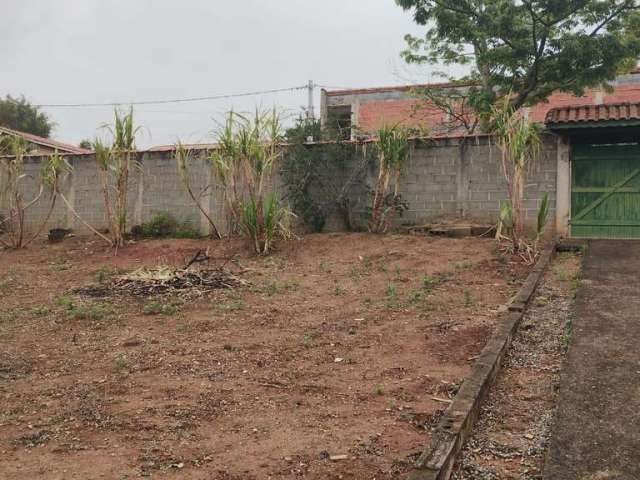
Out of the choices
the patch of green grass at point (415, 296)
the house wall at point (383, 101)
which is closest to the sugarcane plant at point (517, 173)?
the patch of green grass at point (415, 296)

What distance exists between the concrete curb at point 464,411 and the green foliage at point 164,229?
23.1 ft

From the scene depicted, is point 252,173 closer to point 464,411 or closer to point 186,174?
point 186,174

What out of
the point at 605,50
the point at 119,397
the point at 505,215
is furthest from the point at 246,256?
the point at 605,50

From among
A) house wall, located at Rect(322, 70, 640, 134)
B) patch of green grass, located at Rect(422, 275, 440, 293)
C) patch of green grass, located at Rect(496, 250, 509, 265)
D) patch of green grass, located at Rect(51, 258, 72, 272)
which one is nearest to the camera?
patch of green grass, located at Rect(422, 275, 440, 293)

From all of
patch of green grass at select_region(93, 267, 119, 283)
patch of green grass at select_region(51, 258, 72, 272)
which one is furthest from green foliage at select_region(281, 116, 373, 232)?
patch of green grass at select_region(51, 258, 72, 272)

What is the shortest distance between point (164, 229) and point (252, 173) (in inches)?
113

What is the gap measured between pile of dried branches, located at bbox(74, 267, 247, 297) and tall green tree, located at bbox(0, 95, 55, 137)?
23.2m

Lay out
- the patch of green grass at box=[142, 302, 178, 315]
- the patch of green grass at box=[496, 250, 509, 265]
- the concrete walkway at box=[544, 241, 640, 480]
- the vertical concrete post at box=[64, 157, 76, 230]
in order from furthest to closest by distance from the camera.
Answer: the vertical concrete post at box=[64, 157, 76, 230]
the patch of green grass at box=[496, 250, 509, 265]
the patch of green grass at box=[142, 302, 178, 315]
the concrete walkway at box=[544, 241, 640, 480]

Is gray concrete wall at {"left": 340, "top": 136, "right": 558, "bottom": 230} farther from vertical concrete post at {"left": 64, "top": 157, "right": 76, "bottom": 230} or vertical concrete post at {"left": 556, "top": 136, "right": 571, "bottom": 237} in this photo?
vertical concrete post at {"left": 64, "top": 157, "right": 76, "bottom": 230}

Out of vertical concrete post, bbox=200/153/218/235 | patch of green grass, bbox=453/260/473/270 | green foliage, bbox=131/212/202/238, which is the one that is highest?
vertical concrete post, bbox=200/153/218/235

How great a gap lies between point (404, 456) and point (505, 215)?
5299 millimetres

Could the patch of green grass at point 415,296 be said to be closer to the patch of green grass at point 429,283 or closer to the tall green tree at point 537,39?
the patch of green grass at point 429,283

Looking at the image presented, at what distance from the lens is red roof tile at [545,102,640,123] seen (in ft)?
27.0

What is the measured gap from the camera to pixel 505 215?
733cm
